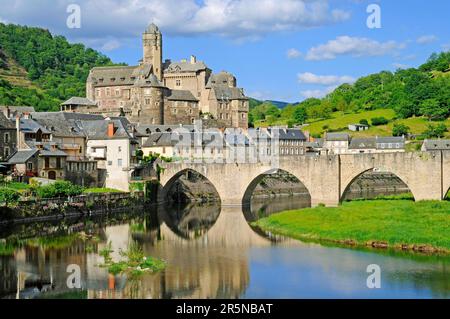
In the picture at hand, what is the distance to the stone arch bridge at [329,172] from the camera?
57.1 m

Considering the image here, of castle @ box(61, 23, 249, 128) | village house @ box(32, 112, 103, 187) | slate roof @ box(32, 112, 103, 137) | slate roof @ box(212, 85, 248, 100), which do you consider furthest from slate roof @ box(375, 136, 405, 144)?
slate roof @ box(32, 112, 103, 137)

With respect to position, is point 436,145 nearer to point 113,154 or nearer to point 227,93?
point 227,93

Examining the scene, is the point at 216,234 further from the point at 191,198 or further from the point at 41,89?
the point at 41,89

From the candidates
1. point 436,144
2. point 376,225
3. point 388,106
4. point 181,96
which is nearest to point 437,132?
point 436,144

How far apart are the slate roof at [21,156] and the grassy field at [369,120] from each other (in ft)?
269

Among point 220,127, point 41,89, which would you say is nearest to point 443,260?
point 220,127

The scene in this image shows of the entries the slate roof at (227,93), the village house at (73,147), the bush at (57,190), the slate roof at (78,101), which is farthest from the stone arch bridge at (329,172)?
the slate roof at (227,93)

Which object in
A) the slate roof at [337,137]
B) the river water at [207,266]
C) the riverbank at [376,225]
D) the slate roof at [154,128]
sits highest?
the slate roof at [154,128]

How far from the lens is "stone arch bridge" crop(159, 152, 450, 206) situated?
5709cm

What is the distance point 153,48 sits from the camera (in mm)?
115000

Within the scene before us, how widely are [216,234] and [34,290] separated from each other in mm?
21417

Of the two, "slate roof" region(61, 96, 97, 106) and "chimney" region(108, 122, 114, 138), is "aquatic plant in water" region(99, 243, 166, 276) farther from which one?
"slate roof" region(61, 96, 97, 106)

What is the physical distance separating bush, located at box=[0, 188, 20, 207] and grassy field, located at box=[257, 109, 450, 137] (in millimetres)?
91063

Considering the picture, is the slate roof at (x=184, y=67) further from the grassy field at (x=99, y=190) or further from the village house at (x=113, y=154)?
the grassy field at (x=99, y=190)
